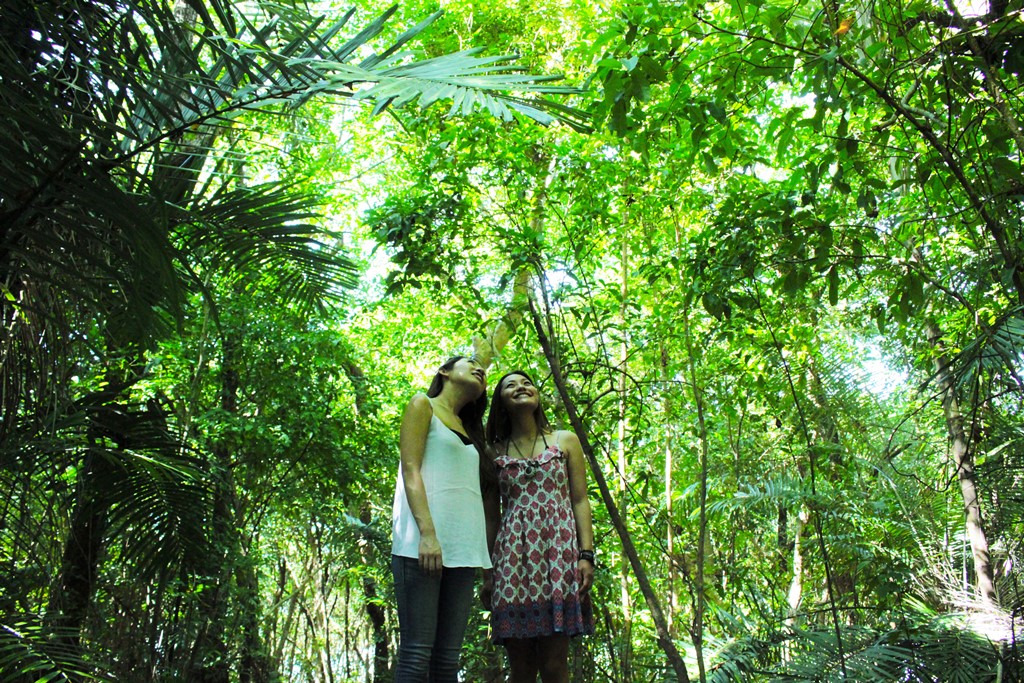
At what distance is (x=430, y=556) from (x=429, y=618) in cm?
20

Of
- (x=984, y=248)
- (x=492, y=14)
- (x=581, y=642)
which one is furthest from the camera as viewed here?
(x=492, y=14)

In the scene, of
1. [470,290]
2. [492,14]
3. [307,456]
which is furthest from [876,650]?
[492,14]

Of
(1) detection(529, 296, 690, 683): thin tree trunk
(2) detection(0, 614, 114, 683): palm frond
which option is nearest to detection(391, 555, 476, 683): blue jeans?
(1) detection(529, 296, 690, 683): thin tree trunk

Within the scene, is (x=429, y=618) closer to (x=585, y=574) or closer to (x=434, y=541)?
(x=434, y=541)

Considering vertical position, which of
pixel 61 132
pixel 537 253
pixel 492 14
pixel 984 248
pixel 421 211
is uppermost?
pixel 492 14

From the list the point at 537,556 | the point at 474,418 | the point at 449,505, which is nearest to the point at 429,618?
the point at 449,505

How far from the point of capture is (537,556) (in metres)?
2.74

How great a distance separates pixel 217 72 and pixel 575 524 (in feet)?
6.42

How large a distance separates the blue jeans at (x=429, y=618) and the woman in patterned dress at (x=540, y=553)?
0.23m

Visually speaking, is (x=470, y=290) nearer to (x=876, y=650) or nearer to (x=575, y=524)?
(x=575, y=524)

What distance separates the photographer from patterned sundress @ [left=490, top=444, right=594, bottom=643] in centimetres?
267

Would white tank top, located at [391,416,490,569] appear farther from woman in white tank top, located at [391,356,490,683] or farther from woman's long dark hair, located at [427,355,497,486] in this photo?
woman's long dark hair, located at [427,355,497,486]

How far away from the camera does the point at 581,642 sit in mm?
3865

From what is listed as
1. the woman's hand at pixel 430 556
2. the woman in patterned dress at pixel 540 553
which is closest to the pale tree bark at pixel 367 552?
the woman in patterned dress at pixel 540 553
